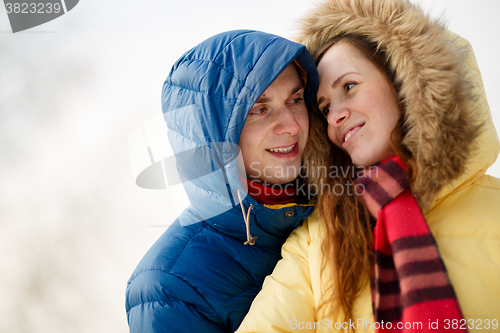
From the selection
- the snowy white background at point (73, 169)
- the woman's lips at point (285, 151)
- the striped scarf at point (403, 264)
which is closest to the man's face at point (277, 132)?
the woman's lips at point (285, 151)

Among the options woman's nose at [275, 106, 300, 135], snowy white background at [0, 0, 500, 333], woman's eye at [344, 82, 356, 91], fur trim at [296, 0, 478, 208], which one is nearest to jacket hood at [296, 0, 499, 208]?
fur trim at [296, 0, 478, 208]

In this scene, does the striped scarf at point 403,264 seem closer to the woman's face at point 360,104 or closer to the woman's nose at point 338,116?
the woman's face at point 360,104

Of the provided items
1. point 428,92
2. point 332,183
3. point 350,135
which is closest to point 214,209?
point 332,183

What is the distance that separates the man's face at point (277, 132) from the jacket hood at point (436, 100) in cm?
36

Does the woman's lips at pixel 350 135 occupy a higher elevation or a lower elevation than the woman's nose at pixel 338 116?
lower

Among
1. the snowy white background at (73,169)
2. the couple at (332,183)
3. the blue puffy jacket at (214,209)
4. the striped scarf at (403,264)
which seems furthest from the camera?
the snowy white background at (73,169)

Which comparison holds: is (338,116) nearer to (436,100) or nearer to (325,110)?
(325,110)

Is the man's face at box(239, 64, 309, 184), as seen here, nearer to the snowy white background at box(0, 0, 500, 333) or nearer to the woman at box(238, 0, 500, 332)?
the woman at box(238, 0, 500, 332)

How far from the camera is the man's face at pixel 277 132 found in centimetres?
123

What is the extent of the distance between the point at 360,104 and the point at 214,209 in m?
0.66

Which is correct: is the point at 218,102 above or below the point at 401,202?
above

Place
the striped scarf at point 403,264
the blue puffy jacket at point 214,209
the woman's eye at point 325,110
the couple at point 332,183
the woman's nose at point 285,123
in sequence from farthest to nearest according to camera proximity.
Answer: the woman's eye at point 325,110 < the woman's nose at point 285,123 < the blue puffy jacket at point 214,209 < the couple at point 332,183 < the striped scarf at point 403,264

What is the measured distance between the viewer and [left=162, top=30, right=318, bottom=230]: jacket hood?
110 cm

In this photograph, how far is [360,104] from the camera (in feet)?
3.73
